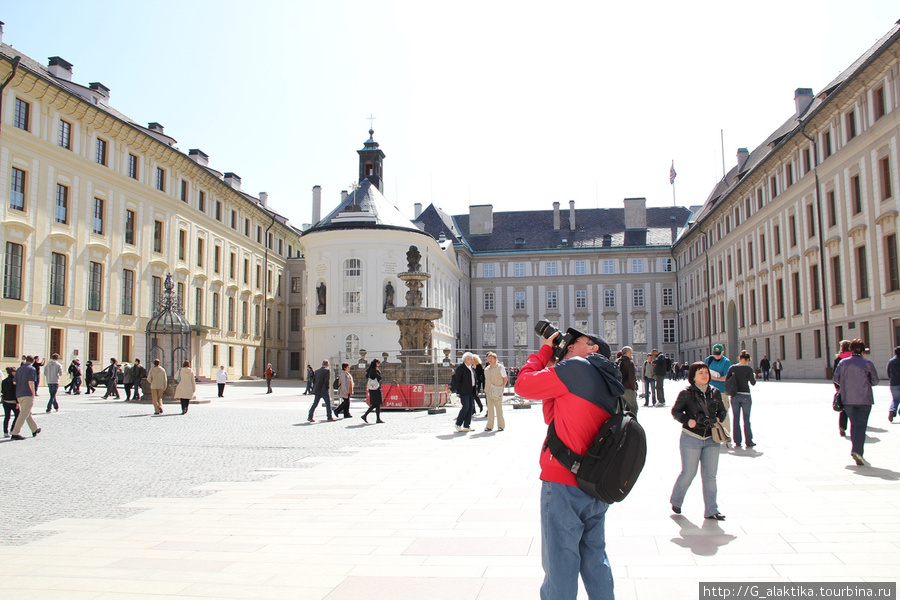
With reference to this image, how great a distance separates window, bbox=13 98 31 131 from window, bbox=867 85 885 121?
124 feet

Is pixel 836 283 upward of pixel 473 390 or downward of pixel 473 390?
upward

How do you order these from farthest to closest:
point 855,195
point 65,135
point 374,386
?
point 65,135 → point 855,195 → point 374,386

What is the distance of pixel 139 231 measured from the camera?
42.0 metres

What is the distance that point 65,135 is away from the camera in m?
35.5

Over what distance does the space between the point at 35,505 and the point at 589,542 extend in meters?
6.89

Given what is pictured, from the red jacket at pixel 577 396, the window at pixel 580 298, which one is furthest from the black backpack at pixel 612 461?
the window at pixel 580 298

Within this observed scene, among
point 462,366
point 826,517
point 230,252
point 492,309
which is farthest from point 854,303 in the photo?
point 492,309

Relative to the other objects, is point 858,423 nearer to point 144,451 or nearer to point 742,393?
point 742,393

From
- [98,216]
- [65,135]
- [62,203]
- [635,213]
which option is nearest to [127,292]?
[98,216]

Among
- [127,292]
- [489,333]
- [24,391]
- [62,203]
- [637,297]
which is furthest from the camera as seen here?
[489,333]

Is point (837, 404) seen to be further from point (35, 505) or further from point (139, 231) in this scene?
point (139, 231)

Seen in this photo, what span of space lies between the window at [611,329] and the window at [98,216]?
176ft

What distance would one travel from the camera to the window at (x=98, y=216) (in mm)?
37906

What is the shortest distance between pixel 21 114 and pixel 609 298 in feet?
196
